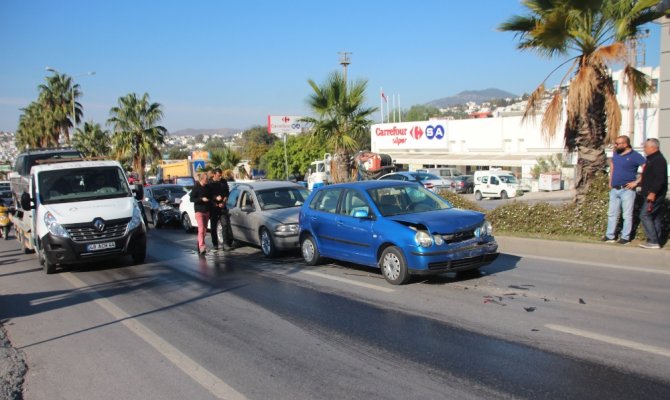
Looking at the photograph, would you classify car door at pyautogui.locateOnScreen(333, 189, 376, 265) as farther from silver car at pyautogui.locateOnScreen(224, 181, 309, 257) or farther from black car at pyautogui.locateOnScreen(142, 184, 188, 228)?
black car at pyautogui.locateOnScreen(142, 184, 188, 228)

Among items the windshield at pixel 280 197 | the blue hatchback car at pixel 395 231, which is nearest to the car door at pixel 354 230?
the blue hatchback car at pixel 395 231

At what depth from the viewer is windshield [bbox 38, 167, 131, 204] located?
39.7 feet

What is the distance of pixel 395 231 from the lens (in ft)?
28.2

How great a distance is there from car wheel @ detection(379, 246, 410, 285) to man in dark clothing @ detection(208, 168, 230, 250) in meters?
5.75

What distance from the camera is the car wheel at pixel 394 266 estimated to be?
27.9 feet

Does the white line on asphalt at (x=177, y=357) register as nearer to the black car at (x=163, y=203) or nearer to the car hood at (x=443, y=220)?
the car hood at (x=443, y=220)

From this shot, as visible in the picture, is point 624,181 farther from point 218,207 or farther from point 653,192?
point 218,207

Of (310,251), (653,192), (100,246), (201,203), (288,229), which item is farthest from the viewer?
(201,203)

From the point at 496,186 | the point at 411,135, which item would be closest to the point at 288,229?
the point at 496,186

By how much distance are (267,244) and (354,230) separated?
134 inches

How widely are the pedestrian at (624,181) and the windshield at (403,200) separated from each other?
329cm

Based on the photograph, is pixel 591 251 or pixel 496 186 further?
pixel 496 186

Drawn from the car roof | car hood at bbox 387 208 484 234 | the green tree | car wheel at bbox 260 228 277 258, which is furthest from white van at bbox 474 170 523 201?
car hood at bbox 387 208 484 234

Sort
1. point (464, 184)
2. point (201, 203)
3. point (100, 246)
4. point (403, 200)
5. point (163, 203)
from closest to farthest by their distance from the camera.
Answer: point (403, 200) → point (100, 246) → point (201, 203) → point (163, 203) → point (464, 184)
